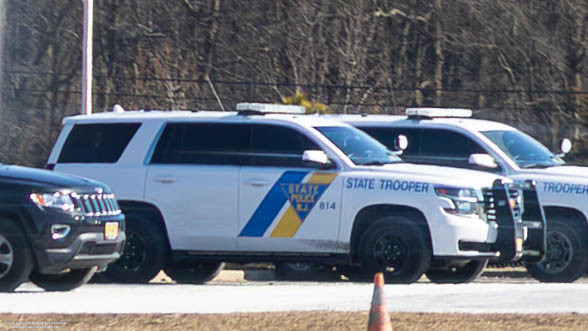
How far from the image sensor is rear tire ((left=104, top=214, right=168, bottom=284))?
43.4 feet

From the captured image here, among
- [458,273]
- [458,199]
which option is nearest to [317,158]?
[458,199]

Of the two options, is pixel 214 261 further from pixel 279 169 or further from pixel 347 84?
pixel 347 84

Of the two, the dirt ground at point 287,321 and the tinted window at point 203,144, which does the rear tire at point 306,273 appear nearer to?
the tinted window at point 203,144

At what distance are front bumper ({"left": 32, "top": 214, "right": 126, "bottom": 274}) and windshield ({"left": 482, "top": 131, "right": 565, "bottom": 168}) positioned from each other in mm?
4936

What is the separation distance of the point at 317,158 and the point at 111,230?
92.3 inches

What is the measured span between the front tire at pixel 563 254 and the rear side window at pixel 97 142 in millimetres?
4879

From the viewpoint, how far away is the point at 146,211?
13.5 metres

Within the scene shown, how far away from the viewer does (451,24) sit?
33156 millimetres

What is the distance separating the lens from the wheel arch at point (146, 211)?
44.0ft

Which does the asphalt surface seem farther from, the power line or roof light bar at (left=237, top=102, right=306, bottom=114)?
the power line

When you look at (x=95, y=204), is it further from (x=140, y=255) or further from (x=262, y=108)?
(x=262, y=108)

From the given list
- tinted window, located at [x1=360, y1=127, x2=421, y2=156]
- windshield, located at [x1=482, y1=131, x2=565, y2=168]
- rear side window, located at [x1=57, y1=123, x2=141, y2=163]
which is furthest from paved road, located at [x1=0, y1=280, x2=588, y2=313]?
tinted window, located at [x1=360, y1=127, x2=421, y2=156]

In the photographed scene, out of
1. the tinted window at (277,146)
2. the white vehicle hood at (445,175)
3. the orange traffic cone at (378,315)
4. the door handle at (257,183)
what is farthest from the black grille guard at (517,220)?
the orange traffic cone at (378,315)

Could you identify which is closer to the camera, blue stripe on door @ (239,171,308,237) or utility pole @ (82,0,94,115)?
blue stripe on door @ (239,171,308,237)
